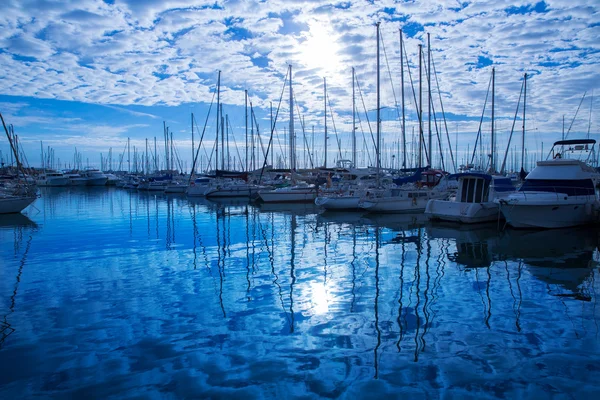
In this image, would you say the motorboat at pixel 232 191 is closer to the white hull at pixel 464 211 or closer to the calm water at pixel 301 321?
the white hull at pixel 464 211

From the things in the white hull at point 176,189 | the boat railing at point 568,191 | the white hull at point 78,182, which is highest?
the boat railing at point 568,191

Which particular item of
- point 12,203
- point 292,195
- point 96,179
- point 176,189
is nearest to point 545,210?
point 292,195

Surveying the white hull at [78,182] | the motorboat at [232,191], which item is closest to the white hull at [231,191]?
the motorboat at [232,191]

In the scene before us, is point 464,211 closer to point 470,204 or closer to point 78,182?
point 470,204

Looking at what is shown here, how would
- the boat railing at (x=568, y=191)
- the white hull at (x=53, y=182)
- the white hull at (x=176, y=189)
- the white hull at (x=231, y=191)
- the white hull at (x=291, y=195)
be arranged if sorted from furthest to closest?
the white hull at (x=53, y=182) < the white hull at (x=176, y=189) < the white hull at (x=231, y=191) < the white hull at (x=291, y=195) < the boat railing at (x=568, y=191)

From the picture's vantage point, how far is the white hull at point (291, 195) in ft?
121

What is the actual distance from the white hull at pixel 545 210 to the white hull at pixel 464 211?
1.83m

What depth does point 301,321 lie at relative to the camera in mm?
7902

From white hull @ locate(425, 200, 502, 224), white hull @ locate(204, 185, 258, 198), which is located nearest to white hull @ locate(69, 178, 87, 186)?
white hull @ locate(204, 185, 258, 198)

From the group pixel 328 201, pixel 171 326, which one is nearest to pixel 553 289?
pixel 171 326

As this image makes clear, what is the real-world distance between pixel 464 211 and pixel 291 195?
17.9m

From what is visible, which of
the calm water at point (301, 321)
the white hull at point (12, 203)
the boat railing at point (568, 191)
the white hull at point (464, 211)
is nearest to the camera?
the calm water at point (301, 321)

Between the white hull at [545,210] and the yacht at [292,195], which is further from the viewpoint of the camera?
the yacht at [292,195]

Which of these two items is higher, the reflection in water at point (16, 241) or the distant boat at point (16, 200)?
the distant boat at point (16, 200)
